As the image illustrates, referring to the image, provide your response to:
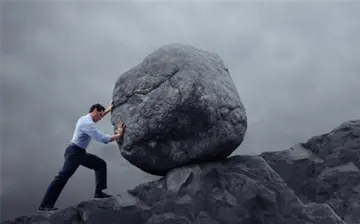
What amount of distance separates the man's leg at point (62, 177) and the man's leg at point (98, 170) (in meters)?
0.27

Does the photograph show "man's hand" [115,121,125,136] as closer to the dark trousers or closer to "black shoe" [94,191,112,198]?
the dark trousers

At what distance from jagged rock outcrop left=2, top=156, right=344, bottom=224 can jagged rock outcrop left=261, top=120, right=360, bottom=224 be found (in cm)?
330

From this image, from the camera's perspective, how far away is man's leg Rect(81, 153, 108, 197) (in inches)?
389

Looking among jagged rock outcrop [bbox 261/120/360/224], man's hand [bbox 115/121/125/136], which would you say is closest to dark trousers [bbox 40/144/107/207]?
man's hand [bbox 115/121/125/136]

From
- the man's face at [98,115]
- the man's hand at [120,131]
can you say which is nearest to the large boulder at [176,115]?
the man's hand at [120,131]

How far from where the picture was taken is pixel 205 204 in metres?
9.57

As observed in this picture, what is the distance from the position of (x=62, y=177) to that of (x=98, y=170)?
82 cm

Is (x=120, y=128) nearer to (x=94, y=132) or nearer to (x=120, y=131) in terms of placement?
(x=120, y=131)

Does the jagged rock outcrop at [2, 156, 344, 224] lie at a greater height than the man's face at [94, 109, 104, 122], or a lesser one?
lesser

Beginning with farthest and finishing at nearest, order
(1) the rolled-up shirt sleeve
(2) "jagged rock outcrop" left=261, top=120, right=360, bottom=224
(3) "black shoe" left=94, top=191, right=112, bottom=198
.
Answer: (2) "jagged rock outcrop" left=261, top=120, right=360, bottom=224, (3) "black shoe" left=94, top=191, right=112, bottom=198, (1) the rolled-up shirt sleeve

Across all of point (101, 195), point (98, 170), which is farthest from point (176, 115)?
point (101, 195)

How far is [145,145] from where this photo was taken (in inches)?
385

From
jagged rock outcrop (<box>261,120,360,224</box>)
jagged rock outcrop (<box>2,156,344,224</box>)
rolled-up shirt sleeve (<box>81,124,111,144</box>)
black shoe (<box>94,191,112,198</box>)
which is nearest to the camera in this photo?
jagged rock outcrop (<box>2,156,344,224</box>)

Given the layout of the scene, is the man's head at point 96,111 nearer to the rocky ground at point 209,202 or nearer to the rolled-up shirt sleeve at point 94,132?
the rolled-up shirt sleeve at point 94,132
